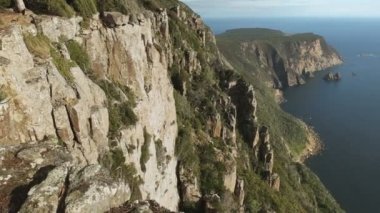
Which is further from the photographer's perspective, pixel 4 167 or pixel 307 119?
pixel 307 119

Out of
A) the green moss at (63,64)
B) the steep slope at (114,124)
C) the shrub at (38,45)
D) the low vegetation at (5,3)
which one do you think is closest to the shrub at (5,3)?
the low vegetation at (5,3)

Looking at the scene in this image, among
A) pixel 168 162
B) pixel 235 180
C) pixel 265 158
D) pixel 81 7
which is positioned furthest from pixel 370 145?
pixel 81 7

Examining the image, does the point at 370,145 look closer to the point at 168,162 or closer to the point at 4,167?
the point at 168,162

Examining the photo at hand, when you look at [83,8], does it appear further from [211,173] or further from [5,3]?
[211,173]

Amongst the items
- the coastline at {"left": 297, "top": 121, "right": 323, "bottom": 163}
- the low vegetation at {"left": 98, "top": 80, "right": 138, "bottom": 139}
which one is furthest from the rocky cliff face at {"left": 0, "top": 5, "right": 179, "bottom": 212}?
the coastline at {"left": 297, "top": 121, "right": 323, "bottom": 163}

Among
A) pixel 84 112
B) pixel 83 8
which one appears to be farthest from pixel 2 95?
pixel 83 8

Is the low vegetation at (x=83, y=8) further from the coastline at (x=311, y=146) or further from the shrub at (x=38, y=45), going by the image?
the coastline at (x=311, y=146)
